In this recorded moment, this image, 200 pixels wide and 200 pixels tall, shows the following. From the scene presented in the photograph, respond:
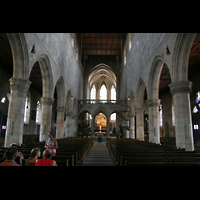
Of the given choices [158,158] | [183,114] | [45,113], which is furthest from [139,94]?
[158,158]

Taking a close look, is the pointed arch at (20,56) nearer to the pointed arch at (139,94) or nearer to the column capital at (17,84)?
the column capital at (17,84)

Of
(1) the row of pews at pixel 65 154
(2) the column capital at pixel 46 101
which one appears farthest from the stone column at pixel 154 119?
(2) the column capital at pixel 46 101

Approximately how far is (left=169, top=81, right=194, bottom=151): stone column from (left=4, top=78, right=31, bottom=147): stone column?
804cm

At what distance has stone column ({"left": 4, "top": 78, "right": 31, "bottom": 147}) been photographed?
8.11m

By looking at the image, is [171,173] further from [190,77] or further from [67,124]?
[67,124]

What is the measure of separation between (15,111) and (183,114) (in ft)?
28.1

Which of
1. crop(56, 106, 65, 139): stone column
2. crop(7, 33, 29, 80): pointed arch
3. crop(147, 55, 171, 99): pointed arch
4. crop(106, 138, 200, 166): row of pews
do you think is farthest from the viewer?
crop(56, 106, 65, 139): stone column

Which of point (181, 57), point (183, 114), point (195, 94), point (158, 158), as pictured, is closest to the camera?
point (158, 158)

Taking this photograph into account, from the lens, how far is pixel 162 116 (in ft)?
84.6

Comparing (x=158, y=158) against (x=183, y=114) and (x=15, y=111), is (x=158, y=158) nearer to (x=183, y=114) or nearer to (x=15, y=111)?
(x=183, y=114)

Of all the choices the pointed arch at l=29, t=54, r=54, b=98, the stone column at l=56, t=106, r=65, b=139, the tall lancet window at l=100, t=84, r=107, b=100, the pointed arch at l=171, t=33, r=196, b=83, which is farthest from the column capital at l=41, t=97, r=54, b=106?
the tall lancet window at l=100, t=84, r=107, b=100

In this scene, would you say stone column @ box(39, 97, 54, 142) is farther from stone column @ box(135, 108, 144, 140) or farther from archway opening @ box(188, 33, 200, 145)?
archway opening @ box(188, 33, 200, 145)

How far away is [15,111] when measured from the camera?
8266mm

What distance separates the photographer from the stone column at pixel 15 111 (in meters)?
8.11
